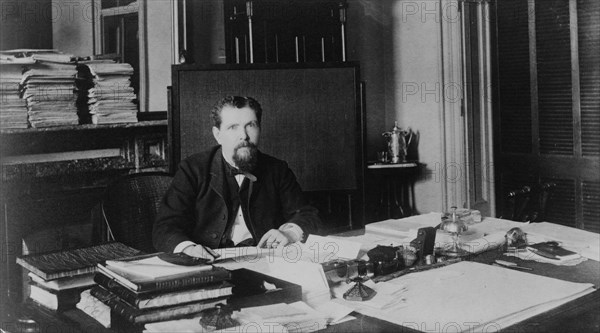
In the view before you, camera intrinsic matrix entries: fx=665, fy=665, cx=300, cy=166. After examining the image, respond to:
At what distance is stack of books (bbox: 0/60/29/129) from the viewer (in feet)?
9.27

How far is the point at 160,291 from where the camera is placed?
1337mm

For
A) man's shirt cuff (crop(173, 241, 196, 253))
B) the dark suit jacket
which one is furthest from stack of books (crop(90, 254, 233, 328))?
the dark suit jacket

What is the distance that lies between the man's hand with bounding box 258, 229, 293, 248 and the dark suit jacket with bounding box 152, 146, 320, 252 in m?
0.27

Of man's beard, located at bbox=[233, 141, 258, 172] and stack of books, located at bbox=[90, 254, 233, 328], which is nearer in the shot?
stack of books, located at bbox=[90, 254, 233, 328]

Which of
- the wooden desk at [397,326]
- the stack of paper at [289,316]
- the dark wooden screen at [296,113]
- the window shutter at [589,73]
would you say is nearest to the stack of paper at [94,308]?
the wooden desk at [397,326]

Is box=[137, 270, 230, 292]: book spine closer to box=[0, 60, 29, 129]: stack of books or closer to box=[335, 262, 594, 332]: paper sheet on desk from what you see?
box=[335, 262, 594, 332]: paper sheet on desk

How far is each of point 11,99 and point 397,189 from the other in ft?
7.55

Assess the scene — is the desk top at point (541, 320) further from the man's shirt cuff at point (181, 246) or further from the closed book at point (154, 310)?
the man's shirt cuff at point (181, 246)

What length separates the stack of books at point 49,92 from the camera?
2.87m

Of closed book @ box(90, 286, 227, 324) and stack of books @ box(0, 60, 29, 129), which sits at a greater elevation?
stack of books @ box(0, 60, 29, 129)

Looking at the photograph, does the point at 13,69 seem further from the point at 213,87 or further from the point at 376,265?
the point at 376,265

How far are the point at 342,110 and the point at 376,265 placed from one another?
167 centimetres

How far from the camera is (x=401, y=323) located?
136 cm

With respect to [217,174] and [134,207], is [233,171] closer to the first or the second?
[217,174]
